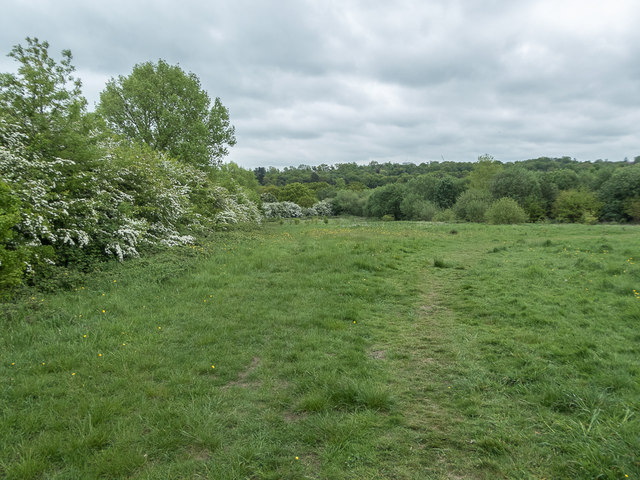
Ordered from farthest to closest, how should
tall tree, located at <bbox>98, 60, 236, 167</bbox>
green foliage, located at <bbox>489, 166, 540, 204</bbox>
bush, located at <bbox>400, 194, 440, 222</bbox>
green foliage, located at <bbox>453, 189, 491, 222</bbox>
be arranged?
bush, located at <bbox>400, 194, 440, 222</bbox> < green foliage, located at <bbox>489, 166, 540, 204</bbox> < green foliage, located at <bbox>453, 189, 491, 222</bbox> < tall tree, located at <bbox>98, 60, 236, 167</bbox>

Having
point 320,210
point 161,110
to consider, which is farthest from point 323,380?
point 320,210

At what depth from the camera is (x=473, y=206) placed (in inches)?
2058

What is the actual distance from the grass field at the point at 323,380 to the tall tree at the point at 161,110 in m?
18.8

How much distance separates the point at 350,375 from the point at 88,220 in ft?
32.3

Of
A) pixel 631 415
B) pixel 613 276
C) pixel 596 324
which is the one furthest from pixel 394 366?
pixel 613 276

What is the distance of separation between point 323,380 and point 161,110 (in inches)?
1051

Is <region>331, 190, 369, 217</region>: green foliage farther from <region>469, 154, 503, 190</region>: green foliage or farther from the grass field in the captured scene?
the grass field

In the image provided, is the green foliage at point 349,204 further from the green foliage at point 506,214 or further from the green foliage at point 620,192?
the green foliage at point 506,214

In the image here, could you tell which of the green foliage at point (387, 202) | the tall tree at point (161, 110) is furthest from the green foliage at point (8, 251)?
the green foliage at point (387, 202)

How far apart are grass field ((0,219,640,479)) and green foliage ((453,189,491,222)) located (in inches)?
1812

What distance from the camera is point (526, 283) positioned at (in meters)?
9.07

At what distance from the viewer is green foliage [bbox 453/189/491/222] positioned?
51.6 meters

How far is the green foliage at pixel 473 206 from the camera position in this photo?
169 ft

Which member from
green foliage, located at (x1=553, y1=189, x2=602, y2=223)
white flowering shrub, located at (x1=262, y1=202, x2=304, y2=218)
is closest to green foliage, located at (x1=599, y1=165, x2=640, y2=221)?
green foliage, located at (x1=553, y1=189, x2=602, y2=223)
